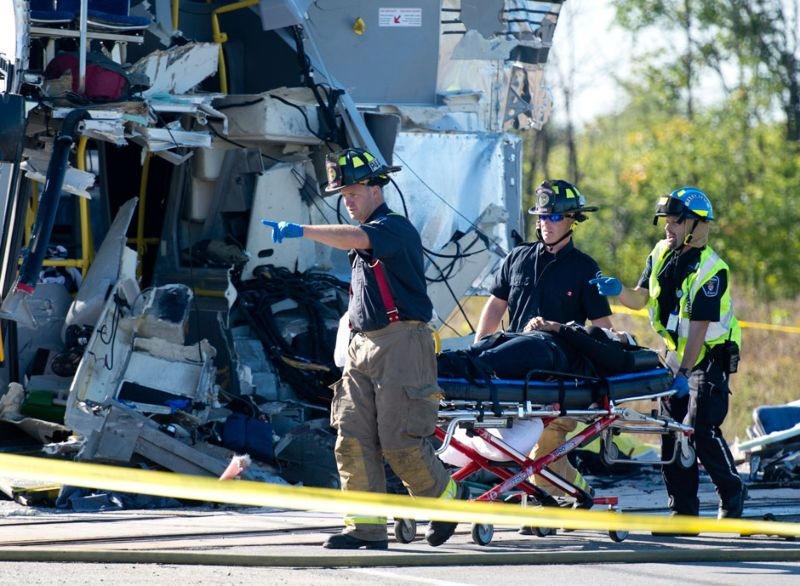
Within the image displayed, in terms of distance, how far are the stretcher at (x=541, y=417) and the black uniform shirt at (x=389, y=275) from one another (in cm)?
47

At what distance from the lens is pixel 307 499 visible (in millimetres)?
6008

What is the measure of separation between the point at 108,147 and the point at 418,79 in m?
2.70

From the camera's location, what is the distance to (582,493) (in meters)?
8.34

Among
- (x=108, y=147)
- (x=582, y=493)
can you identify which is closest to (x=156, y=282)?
(x=108, y=147)

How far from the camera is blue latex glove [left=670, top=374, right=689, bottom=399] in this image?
27.3 feet

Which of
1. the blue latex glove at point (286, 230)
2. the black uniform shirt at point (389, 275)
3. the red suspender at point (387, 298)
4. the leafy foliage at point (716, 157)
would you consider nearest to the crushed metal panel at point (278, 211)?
the black uniform shirt at point (389, 275)

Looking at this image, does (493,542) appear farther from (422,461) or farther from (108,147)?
(108,147)

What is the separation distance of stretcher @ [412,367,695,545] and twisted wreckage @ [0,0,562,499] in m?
2.65

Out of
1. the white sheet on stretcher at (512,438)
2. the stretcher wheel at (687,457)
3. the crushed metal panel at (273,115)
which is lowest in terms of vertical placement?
the stretcher wheel at (687,457)

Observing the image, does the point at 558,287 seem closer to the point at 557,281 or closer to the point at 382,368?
the point at 557,281

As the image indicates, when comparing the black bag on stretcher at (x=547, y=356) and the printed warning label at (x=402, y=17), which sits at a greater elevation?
the printed warning label at (x=402, y=17)

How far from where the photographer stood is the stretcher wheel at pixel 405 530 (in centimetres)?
764

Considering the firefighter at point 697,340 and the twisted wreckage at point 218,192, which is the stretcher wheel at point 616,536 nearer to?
the firefighter at point 697,340

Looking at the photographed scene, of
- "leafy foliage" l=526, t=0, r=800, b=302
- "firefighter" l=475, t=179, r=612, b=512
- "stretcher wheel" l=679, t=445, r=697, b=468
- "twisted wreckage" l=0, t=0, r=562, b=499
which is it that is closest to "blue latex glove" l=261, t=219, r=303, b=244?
"firefighter" l=475, t=179, r=612, b=512
